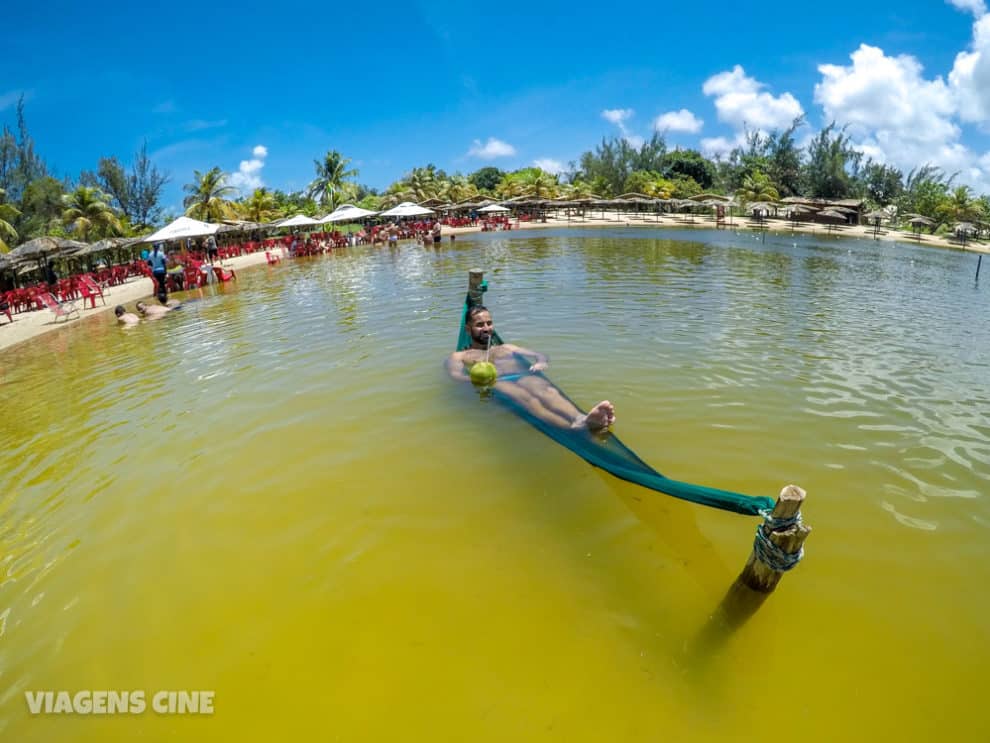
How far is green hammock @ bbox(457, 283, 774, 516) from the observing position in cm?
258

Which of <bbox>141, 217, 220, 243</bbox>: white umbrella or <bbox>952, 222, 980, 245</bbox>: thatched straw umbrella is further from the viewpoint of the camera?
<bbox>952, 222, 980, 245</bbox>: thatched straw umbrella

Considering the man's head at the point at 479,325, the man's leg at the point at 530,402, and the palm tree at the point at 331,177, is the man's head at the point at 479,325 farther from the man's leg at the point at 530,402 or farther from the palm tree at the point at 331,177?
the palm tree at the point at 331,177

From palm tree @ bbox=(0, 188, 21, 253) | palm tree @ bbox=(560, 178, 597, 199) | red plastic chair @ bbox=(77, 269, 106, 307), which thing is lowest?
red plastic chair @ bbox=(77, 269, 106, 307)

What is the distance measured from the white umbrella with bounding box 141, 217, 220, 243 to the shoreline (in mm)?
1872

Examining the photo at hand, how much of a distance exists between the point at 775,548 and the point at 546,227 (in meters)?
45.1

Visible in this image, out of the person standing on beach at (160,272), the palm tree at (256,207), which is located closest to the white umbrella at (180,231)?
the person standing on beach at (160,272)

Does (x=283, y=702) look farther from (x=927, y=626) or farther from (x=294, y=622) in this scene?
(x=927, y=626)

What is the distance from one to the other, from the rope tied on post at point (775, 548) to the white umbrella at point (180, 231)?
71.0 feet

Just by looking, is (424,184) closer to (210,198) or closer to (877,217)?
(210,198)

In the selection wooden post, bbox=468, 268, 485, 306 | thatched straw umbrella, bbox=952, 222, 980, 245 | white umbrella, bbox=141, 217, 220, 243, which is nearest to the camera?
wooden post, bbox=468, 268, 485, 306

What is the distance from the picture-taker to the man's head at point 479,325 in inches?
247

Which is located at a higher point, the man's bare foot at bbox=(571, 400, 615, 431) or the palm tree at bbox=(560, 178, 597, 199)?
the palm tree at bbox=(560, 178, 597, 199)

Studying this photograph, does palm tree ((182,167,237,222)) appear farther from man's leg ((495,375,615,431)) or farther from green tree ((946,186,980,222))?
green tree ((946,186,980,222))

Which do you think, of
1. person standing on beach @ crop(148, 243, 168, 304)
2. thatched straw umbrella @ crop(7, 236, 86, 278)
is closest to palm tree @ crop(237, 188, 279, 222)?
thatched straw umbrella @ crop(7, 236, 86, 278)
